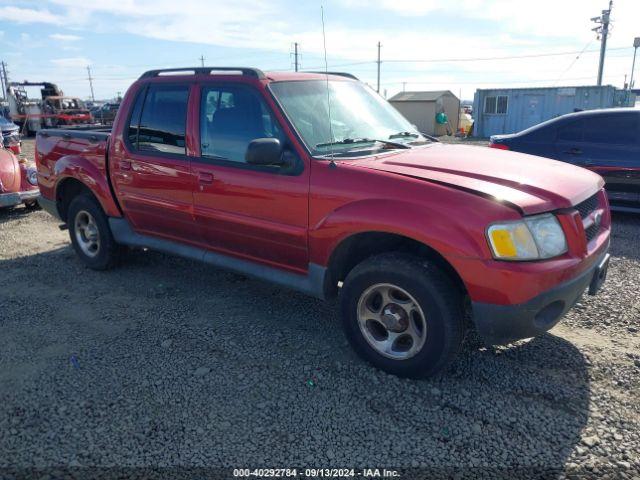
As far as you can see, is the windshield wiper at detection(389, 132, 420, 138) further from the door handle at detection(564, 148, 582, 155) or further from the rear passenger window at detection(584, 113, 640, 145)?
the rear passenger window at detection(584, 113, 640, 145)

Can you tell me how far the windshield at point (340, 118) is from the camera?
143 inches

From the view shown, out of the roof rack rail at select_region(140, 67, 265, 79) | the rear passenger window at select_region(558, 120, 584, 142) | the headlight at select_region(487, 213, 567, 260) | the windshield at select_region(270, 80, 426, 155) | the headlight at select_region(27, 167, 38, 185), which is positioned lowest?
the headlight at select_region(27, 167, 38, 185)


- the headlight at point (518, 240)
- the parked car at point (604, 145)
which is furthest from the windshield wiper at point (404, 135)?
the parked car at point (604, 145)

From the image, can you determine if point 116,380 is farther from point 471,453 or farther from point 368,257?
point 471,453

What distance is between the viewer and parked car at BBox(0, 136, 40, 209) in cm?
754

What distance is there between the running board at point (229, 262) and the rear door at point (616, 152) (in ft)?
17.3

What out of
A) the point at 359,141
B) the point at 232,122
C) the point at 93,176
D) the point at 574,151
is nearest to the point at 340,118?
the point at 359,141

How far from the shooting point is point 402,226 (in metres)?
2.97

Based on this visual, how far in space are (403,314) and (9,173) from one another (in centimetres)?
704

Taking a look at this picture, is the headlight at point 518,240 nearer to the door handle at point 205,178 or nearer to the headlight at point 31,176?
the door handle at point 205,178

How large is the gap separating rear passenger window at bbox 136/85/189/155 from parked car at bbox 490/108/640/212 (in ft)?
17.6

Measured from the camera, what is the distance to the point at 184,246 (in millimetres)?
4516

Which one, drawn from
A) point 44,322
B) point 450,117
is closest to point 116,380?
point 44,322

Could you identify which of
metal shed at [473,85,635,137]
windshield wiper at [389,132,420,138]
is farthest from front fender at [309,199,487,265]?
metal shed at [473,85,635,137]
